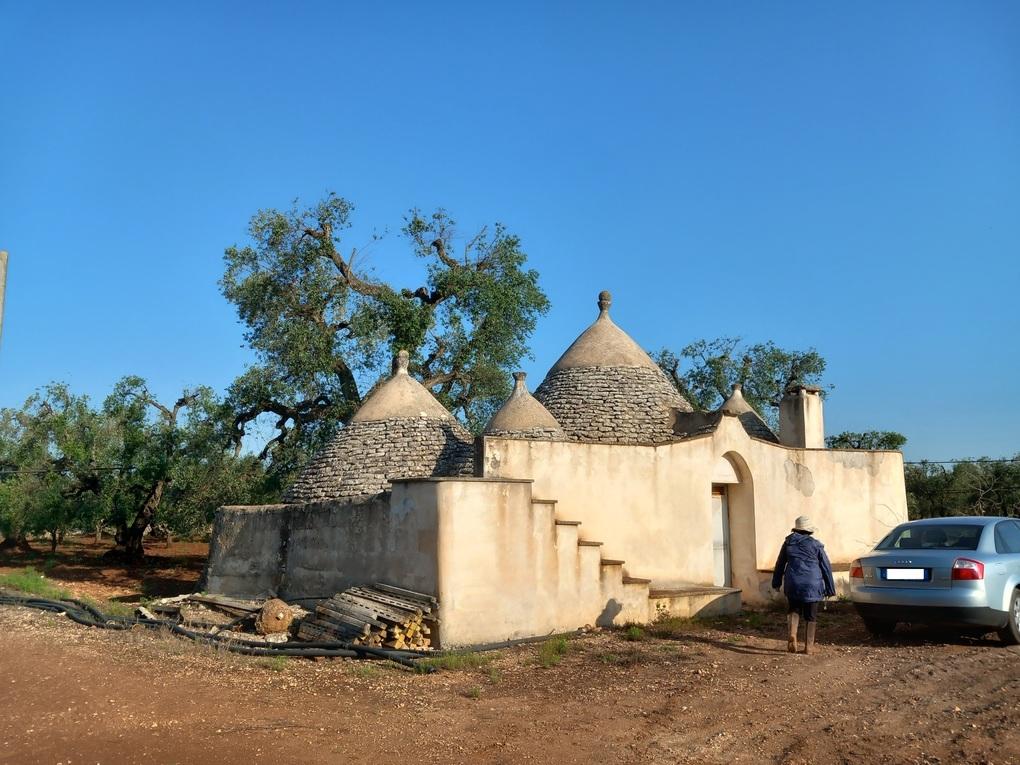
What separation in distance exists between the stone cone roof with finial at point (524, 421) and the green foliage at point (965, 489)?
885 inches

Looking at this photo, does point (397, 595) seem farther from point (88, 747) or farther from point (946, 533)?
point (946, 533)

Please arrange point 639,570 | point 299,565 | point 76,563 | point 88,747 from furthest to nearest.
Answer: point 76,563
point 299,565
point 639,570
point 88,747

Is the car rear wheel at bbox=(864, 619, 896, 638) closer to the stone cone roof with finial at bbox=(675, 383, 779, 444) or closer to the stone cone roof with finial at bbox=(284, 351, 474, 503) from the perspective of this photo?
the stone cone roof with finial at bbox=(675, 383, 779, 444)

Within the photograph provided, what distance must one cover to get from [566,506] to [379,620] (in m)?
3.56

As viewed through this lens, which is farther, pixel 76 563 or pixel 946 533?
pixel 76 563

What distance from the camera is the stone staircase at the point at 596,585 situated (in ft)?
37.0

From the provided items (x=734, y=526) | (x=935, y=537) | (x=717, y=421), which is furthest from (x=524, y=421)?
(x=935, y=537)

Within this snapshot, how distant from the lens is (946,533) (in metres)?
9.57

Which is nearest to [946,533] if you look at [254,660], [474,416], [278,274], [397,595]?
[397,595]

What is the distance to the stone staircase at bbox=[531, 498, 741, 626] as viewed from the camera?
11289 millimetres

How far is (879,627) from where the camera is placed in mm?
9906

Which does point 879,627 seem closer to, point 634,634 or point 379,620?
point 634,634

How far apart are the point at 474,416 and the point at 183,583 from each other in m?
9.43

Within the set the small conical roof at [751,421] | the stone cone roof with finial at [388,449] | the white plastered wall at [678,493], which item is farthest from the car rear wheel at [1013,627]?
the small conical roof at [751,421]
